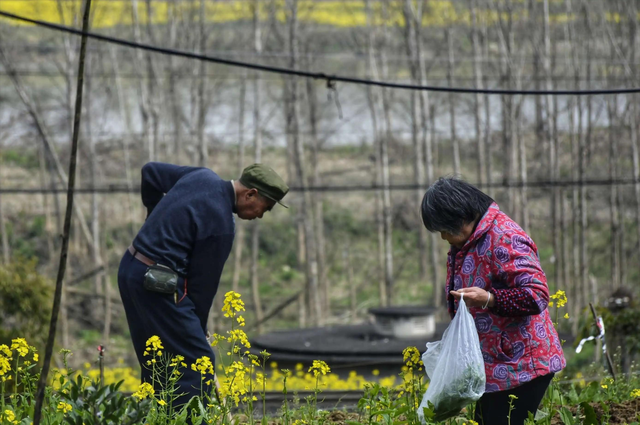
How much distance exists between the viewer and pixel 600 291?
71.2 ft

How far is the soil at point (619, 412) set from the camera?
406 centimetres

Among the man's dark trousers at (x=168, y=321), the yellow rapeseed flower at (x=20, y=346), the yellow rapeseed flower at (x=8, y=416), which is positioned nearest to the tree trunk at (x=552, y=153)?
the man's dark trousers at (x=168, y=321)

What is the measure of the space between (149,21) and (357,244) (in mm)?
11298

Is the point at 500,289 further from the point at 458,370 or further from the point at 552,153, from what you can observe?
the point at 552,153

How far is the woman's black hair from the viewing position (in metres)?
3.20

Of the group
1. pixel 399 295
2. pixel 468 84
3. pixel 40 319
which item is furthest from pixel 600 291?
pixel 40 319

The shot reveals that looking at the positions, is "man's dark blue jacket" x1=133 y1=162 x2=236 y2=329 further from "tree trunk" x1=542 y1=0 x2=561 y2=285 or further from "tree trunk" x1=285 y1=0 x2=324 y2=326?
"tree trunk" x1=285 y1=0 x2=324 y2=326

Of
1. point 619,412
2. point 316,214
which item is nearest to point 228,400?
point 619,412

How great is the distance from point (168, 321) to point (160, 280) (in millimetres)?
197

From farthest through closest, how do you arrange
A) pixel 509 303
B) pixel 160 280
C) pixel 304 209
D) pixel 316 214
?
pixel 316 214 → pixel 304 209 → pixel 160 280 → pixel 509 303

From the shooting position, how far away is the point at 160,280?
386 cm

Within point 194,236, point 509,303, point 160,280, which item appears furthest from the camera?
point 194,236

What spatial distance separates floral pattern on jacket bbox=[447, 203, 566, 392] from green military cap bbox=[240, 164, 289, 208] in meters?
1.06

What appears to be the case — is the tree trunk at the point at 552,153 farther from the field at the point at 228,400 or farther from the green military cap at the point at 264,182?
the green military cap at the point at 264,182
